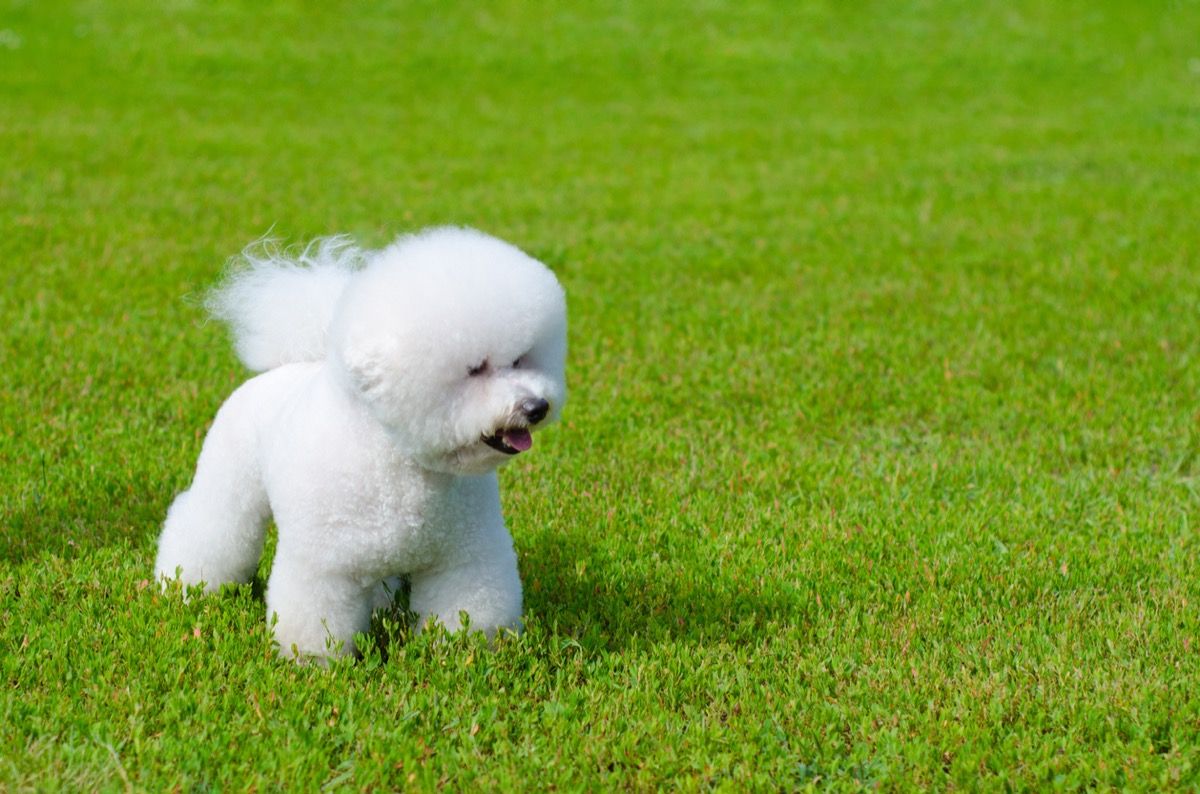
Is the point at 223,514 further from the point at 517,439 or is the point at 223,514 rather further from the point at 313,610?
the point at 517,439

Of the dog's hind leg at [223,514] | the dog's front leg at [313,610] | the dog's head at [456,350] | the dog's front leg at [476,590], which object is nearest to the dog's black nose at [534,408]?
the dog's head at [456,350]

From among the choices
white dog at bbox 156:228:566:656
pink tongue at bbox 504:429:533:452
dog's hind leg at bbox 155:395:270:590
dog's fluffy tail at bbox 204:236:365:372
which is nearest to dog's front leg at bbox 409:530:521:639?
white dog at bbox 156:228:566:656

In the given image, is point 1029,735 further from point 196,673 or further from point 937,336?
point 937,336

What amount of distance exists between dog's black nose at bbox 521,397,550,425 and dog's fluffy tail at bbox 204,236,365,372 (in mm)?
1270

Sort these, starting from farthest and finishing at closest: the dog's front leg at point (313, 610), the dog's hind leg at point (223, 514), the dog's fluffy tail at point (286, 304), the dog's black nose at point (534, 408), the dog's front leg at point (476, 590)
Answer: the dog's fluffy tail at point (286, 304), the dog's hind leg at point (223, 514), the dog's front leg at point (476, 590), the dog's front leg at point (313, 610), the dog's black nose at point (534, 408)

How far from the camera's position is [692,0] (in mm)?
24953

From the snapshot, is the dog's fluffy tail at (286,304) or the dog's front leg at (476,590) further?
the dog's fluffy tail at (286,304)

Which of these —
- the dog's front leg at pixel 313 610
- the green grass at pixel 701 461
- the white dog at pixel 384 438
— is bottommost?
the green grass at pixel 701 461

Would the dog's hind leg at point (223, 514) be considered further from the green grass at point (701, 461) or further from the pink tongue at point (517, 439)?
the pink tongue at point (517, 439)

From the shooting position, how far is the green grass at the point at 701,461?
3.79 metres

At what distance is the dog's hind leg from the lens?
4.34 meters

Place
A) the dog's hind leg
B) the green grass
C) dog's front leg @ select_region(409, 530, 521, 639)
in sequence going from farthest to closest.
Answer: the dog's hind leg → dog's front leg @ select_region(409, 530, 521, 639) → the green grass

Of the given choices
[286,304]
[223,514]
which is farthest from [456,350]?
[223,514]

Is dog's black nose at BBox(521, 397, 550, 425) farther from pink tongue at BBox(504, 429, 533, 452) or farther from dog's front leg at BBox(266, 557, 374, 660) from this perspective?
dog's front leg at BBox(266, 557, 374, 660)
